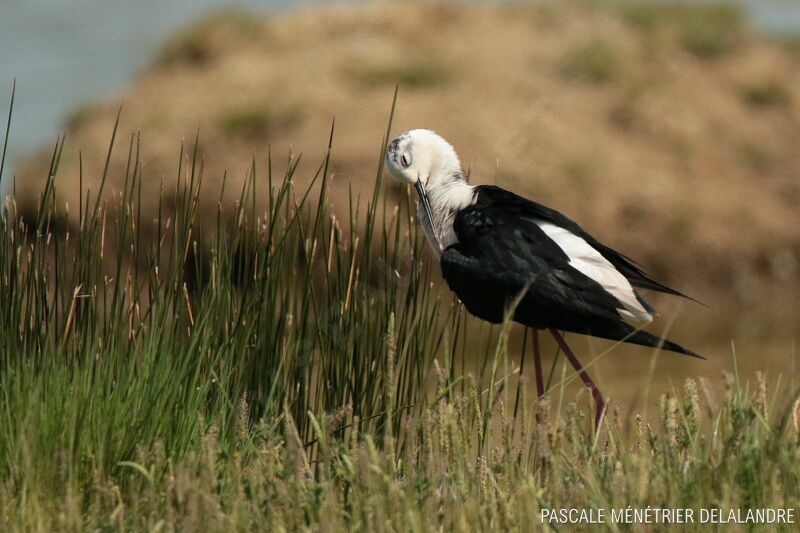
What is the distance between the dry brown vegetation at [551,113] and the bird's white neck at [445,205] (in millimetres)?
6123

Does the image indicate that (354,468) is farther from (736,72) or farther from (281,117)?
(736,72)

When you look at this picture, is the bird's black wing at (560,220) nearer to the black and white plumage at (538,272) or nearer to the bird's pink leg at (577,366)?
the black and white plumage at (538,272)

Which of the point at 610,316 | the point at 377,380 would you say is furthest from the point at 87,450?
the point at 610,316

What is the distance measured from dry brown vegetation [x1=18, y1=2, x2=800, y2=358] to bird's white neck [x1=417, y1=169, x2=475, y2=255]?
6123mm

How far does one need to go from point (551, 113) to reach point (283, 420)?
9264mm

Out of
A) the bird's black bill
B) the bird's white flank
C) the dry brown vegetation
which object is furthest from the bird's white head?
the dry brown vegetation

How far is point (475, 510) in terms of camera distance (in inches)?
126

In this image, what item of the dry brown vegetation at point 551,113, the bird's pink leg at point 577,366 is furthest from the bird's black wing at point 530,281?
the dry brown vegetation at point 551,113

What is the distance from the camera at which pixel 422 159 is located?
4.55 metres

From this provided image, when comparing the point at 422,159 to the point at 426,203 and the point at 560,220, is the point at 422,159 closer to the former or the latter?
the point at 426,203

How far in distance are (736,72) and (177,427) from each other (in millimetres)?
11468

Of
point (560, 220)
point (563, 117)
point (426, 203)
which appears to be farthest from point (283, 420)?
point (563, 117)

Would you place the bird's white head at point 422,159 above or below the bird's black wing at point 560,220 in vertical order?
above

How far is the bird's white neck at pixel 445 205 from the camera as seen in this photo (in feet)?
14.6
